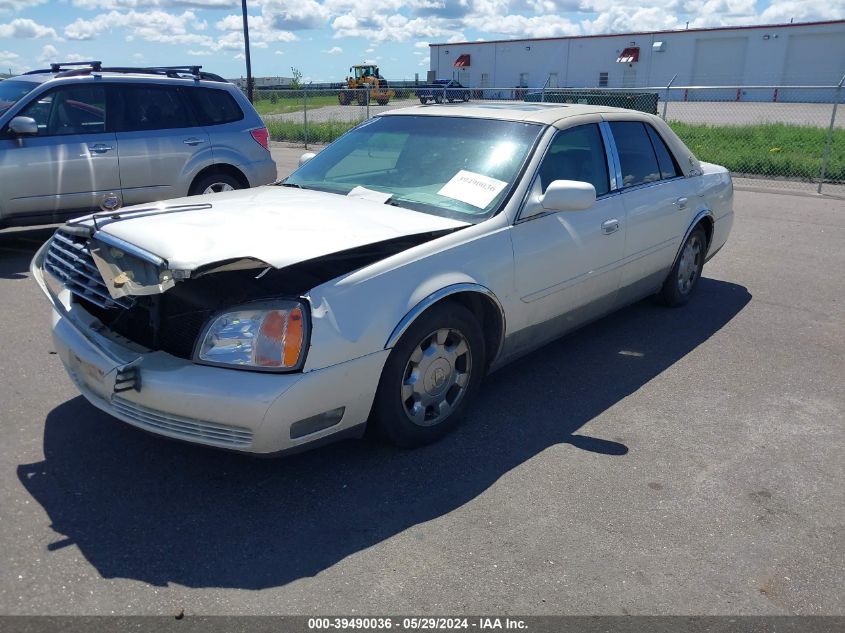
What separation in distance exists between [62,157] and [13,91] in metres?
1.23

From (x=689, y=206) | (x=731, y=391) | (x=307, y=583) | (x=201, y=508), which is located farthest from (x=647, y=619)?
(x=689, y=206)

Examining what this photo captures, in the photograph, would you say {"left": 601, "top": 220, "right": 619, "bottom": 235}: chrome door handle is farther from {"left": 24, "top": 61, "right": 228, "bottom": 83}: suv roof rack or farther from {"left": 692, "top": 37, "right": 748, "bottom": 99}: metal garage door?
{"left": 692, "top": 37, "right": 748, "bottom": 99}: metal garage door

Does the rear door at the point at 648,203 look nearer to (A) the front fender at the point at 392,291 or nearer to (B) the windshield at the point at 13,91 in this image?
(A) the front fender at the point at 392,291

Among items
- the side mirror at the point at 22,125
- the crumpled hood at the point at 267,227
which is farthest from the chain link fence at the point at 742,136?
the side mirror at the point at 22,125

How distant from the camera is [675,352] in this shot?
17.6 feet

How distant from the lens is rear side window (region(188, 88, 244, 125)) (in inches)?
343

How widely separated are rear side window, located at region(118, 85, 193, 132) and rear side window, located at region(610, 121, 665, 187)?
17.4 ft

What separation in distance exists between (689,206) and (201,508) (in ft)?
14.2

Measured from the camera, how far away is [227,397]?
3.06m

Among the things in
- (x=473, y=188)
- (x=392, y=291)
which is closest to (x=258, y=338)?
(x=392, y=291)

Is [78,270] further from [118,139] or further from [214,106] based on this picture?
[214,106]

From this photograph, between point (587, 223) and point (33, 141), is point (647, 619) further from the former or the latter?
point (33, 141)

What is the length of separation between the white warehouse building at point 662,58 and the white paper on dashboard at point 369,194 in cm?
4095

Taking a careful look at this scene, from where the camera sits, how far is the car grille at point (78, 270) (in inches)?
138
